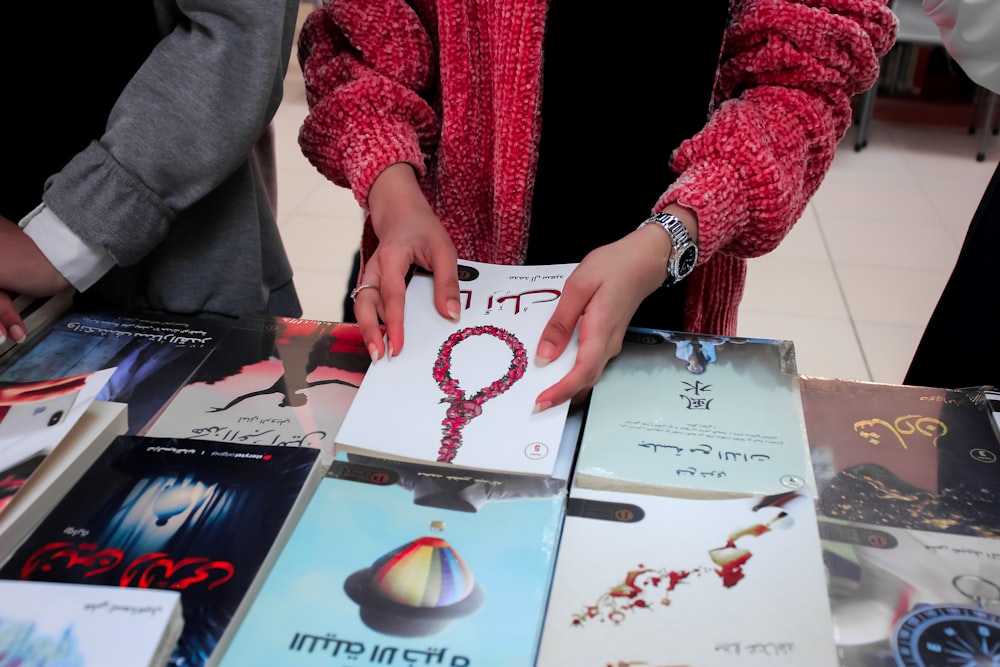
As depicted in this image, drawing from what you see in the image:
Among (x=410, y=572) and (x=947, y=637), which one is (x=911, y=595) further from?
(x=410, y=572)

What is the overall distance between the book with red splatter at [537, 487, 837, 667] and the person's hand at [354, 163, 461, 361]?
254mm

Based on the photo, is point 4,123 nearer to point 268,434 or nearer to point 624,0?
point 268,434

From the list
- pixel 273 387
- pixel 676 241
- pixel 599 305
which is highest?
pixel 676 241

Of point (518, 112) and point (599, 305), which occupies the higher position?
point (518, 112)

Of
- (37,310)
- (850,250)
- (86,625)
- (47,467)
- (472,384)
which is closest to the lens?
(86,625)

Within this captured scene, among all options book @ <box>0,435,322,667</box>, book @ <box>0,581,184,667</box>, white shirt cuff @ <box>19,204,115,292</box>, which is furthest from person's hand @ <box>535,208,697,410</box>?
white shirt cuff @ <box>19,204,115,292</box>

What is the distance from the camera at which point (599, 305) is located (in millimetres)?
776

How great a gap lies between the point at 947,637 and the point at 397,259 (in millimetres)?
566

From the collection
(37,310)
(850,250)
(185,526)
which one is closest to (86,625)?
(185,526)

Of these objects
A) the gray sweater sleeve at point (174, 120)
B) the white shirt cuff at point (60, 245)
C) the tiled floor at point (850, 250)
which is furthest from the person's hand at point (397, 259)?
the tiled floor at point (850, 250)

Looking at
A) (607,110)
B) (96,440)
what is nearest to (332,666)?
(96,440)

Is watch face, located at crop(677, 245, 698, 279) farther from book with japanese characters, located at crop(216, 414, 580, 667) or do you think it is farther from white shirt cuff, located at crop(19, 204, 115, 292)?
white shirt cuff, located at crop(19, 204, 115, 292)

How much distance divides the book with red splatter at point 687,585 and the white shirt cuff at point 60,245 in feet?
1.79

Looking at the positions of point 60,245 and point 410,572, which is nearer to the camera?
point 410,572
